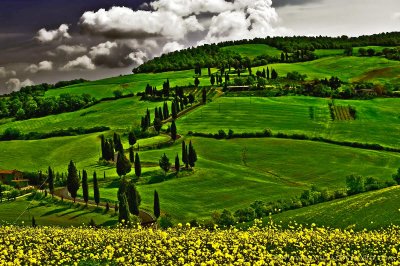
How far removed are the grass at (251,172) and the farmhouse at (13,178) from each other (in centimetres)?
4201

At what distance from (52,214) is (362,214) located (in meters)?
76.4

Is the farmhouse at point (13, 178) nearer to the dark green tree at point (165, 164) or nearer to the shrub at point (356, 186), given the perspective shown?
the dark green tree at point (165, 164)

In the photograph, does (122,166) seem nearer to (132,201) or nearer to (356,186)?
(132,201)

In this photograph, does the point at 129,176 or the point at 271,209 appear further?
the point at 129,176

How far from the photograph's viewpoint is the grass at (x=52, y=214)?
347 feet

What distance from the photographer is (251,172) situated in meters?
147

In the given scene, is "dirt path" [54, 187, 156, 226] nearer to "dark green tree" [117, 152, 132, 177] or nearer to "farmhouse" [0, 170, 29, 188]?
"dark green tree" [117, 152, 132, 177]

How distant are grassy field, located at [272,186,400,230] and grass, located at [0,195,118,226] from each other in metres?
49.7

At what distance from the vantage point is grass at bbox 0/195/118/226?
4168 inches

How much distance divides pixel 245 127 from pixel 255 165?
47158mm

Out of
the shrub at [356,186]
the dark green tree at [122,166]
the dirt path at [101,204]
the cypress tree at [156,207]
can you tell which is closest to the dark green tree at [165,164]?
the dark green tree at [122,166]

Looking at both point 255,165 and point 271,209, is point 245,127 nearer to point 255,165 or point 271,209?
point 255,165

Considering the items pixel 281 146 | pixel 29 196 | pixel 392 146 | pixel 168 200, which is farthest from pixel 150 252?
pixel 392 146

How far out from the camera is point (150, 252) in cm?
2762
